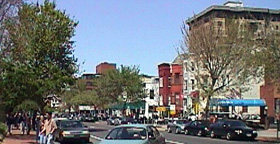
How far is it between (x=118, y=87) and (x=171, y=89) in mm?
8922

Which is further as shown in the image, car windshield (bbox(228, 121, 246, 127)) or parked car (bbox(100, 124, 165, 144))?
car windshield (bbox(228, 121, 246, 127))

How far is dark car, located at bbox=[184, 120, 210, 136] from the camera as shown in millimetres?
41594

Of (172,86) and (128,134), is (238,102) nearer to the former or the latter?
(172,86)

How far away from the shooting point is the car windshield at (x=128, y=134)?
17297 mm

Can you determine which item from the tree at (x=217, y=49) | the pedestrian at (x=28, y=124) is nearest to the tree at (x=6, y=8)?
the pedestrian at (x=28, y=124)

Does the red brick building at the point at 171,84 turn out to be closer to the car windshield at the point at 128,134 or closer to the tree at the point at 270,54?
the tree at the point at 270,54

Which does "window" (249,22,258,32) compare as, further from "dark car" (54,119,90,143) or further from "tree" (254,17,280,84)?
"dark car" (54,119,90,143)

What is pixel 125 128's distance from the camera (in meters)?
17.9

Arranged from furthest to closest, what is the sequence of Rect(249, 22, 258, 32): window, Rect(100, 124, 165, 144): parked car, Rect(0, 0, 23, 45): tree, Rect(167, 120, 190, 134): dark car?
1. Rect(167, 120, 190, 134): dark car
2. Rect(249, 22, 258, 32): window
3. Rect(0, 0, 23, 45): tree
4. Rect(100, 124, 165, 144): parked car

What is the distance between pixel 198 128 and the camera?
139ft

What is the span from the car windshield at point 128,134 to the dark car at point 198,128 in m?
24.1

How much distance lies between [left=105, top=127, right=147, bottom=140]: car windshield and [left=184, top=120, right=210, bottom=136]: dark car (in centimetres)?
2411

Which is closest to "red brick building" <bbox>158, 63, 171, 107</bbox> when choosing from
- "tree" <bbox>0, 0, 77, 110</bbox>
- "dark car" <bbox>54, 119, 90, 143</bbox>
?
"tree" <bbox>0, 0, 77, 110</bbox>

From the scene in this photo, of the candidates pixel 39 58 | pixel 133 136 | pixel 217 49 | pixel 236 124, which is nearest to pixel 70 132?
pixel 39 58
